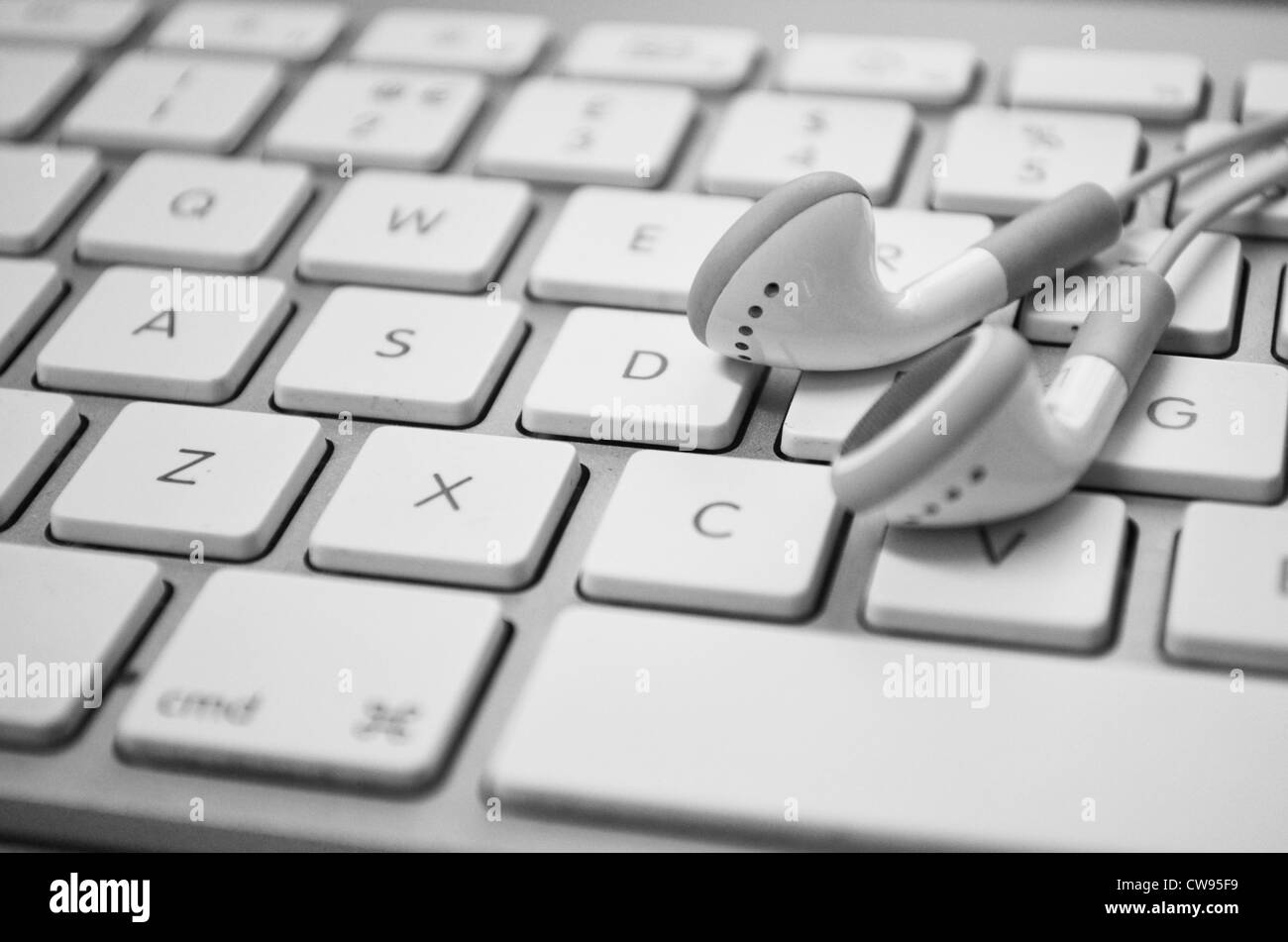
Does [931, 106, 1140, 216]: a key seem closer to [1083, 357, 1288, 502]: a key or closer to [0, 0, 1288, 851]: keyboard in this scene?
[0, 0, 1288, 851]: keyboard

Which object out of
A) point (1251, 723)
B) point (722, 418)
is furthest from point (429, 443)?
point (1251, 723)

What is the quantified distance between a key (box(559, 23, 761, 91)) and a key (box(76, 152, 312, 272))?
0.16 meters

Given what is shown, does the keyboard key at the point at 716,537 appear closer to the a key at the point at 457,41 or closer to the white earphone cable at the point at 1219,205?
the white earphone cable at the point at 1219,205

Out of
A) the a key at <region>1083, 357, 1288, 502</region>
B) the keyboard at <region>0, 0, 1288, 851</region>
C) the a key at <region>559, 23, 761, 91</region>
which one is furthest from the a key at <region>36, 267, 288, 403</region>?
the a key at <region>1083, 357, 1288, 502</region>

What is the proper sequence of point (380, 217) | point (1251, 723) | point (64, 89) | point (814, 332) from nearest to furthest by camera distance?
1. point (1251, 723)
2. point (814, 332)
3. point (380, 217)
4. point (64, 89)

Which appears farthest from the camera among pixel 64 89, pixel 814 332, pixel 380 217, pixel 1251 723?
pixel 64 89

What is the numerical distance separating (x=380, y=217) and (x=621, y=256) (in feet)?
0.36

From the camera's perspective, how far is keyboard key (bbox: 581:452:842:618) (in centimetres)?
40

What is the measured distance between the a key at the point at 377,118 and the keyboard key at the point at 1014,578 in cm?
31

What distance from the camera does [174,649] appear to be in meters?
0.41

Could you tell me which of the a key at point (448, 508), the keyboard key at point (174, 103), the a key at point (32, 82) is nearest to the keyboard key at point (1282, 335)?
the a key at point (448, 508)

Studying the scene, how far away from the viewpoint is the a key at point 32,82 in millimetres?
653

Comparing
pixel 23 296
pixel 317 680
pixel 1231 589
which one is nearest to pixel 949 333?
pixel 1231 589

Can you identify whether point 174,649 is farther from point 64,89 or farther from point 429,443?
point 64,89
